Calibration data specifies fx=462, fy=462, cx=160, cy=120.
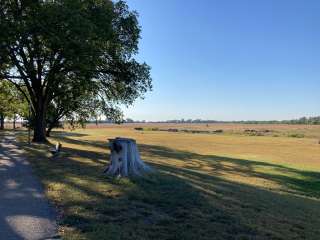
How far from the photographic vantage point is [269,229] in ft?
26.9

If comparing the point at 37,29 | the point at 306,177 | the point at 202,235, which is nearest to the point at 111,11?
the point at 37,29

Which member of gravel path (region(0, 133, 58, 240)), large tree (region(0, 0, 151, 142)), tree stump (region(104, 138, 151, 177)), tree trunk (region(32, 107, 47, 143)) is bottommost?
gravel path (region(0, 133, 58, 240))

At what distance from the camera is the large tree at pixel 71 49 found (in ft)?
79.2

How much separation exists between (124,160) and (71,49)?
1308 centimetres

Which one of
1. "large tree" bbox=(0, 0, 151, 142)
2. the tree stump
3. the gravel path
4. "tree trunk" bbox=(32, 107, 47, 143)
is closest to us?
the gravel path

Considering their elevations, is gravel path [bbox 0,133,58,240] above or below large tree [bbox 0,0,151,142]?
below

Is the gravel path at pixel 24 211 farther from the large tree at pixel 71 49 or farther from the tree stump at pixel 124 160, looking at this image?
the large tree at pixel 71 49

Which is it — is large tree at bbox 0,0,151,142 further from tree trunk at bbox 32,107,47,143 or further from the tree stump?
the tree stump

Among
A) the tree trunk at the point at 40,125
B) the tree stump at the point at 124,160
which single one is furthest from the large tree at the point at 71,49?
the tree stump at the point at 124,160

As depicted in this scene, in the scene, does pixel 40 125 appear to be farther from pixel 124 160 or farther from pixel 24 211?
pixel 24 211

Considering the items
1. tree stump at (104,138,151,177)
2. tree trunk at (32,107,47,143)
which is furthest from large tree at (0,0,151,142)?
tree stump at (104,138,151,177)

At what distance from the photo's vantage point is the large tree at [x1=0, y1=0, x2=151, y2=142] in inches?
950

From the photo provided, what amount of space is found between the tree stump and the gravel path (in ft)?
7.28

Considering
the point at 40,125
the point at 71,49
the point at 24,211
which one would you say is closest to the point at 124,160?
the point at 24,211
